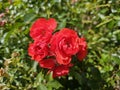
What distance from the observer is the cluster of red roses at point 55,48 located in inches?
72.7

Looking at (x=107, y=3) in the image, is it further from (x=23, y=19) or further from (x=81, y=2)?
(x=23, y=19)

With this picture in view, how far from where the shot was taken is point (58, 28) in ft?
6.86

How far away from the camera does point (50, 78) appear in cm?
187

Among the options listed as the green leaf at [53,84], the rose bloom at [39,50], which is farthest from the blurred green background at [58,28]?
the rose bloom at [39,50]

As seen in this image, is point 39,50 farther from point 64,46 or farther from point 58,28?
point 58,28

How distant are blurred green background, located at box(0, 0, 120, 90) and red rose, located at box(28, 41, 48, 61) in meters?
0.10

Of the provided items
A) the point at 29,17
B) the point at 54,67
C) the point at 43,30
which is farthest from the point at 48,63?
the point at 29,17

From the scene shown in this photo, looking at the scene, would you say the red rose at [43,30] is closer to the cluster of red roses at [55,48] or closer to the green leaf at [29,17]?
the cluster of red roses at [55,48]

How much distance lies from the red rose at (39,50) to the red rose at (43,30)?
0.10 feet

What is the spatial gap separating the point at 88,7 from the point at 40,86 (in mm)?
Result: 1140

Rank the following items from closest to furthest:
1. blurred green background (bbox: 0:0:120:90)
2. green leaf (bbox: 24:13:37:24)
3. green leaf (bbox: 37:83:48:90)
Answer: green leaf (bbox: 37:83:48:90) < blurred green background (bbox: 0:0:120:90) < green leaf (bbox: 24:13:37:24)

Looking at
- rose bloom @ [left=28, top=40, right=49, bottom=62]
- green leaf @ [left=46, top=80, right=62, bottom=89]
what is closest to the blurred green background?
green leaf @ [left=46, top=80, right=62, bottom=89]

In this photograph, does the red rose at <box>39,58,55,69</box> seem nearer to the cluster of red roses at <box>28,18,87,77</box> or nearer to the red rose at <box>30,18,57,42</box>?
the cluster of red roses at <box>28,18,87,77</box>

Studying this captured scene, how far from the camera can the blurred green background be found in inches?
79.3
